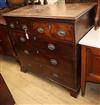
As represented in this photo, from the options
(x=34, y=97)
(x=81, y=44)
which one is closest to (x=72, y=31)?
(x=81, y=44)

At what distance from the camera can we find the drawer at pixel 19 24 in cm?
147

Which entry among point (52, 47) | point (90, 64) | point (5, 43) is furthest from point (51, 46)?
point (5, 43)

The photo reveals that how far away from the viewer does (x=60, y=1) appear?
1.70 metres

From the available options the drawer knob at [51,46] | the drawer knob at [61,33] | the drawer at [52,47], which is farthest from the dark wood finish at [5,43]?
the drawer knob at [61,33]

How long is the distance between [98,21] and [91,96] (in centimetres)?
82

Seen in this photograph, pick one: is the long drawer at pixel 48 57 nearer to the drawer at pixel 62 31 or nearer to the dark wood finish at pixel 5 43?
the drawer at pixel 62 31

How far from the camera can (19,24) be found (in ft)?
5.12

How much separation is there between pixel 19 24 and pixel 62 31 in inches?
22.9

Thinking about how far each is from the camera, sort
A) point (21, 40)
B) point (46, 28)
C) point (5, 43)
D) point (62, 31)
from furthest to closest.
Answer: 1. point (5, 43)
2. point (21, 40)
3. point (46, 28)
4. point (62, 31)

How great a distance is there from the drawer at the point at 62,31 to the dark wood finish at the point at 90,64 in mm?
169

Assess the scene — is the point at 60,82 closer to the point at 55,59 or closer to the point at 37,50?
the point at 55,59

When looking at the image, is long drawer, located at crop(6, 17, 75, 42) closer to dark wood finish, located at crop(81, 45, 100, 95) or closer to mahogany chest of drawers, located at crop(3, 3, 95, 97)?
mahogany chest of drawers, located at crop(3, 3, 95, 97)

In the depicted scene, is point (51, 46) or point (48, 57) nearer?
point (51, 46)

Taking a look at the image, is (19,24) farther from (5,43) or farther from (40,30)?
(5,43)
